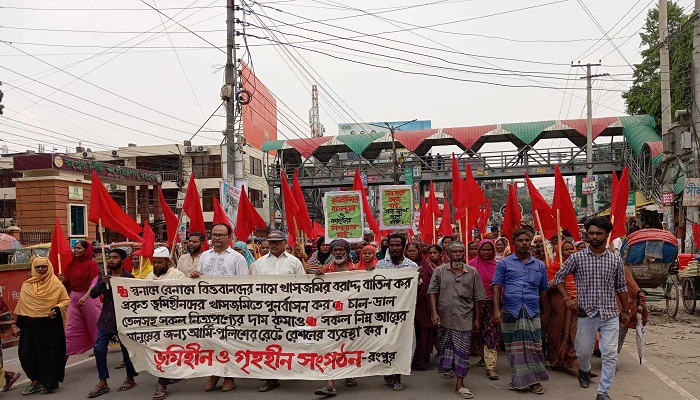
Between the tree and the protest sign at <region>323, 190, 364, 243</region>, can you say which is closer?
the protest sign at <region>323, 190, 364, 243</region>

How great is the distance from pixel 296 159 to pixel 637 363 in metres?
29.4

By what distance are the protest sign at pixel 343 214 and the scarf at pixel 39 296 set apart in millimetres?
4432

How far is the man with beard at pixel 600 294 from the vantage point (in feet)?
15.8

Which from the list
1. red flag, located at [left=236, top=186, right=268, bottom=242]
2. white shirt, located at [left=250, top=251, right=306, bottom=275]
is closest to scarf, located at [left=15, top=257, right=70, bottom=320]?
white shirt, located at [left=250, top=251, right=306, bottom=275]

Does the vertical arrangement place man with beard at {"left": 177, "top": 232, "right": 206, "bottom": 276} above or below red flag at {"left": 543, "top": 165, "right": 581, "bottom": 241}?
below

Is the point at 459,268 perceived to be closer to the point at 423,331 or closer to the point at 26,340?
the point at 423,331

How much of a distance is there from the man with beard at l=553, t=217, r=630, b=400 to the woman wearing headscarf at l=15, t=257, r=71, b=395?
512 centimetres

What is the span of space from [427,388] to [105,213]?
3922 mm

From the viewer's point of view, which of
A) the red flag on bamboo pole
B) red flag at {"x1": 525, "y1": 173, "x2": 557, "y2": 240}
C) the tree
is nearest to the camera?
the red flag on bamboo pole

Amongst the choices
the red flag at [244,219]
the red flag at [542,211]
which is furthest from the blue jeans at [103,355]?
the red flag at [542,211]

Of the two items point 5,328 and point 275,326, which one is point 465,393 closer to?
point 275,326

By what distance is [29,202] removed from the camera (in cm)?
2205

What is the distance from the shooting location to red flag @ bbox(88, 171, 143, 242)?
239 inches

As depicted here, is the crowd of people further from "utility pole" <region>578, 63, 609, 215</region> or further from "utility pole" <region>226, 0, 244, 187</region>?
"utility pole" <region>578, 63, 609, 215</region>
